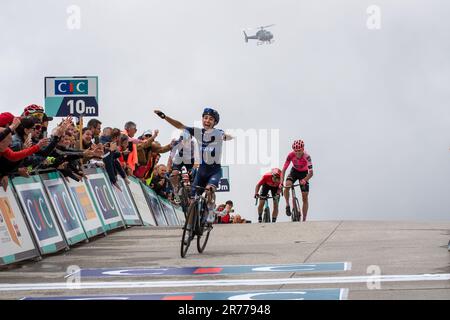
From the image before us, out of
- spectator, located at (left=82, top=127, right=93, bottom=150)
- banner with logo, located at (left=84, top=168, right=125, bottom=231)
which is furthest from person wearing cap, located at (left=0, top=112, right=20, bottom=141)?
spectator, located at (left=82, top=127, right=93, bottom=150)

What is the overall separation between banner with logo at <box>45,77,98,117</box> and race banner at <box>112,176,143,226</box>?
1.57 meters

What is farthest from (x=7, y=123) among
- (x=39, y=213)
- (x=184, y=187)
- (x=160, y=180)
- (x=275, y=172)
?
(x=275, y=172)

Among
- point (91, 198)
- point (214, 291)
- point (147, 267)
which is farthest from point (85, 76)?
point (214, 291)

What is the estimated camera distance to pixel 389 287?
39.4ft

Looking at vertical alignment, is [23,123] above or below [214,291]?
above

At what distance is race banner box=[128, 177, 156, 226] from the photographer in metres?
24.4

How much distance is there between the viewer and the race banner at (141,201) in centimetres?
2444

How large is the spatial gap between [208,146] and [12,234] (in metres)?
3.33

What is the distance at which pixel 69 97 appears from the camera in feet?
76.5

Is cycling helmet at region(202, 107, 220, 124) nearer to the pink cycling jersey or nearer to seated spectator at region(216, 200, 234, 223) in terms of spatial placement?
the pink cycling jersey

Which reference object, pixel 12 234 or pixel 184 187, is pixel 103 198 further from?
pixel 12 234

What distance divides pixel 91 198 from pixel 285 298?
917 cm

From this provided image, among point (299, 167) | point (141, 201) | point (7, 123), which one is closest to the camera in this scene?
point (7, 123)

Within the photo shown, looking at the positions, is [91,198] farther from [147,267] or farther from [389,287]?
[389,287]
